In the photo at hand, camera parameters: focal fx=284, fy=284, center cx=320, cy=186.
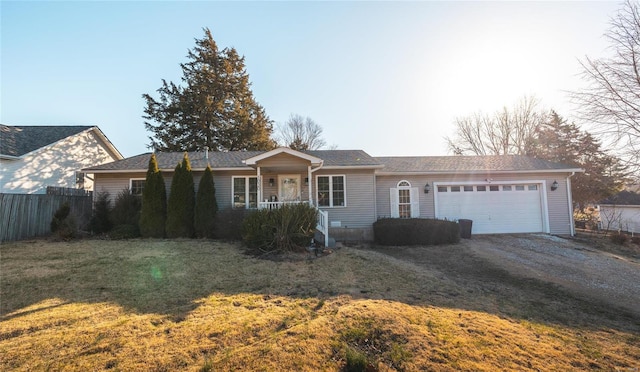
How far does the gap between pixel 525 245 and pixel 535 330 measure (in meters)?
8.49

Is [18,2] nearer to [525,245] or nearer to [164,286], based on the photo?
[164,286]

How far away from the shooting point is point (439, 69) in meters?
10.5

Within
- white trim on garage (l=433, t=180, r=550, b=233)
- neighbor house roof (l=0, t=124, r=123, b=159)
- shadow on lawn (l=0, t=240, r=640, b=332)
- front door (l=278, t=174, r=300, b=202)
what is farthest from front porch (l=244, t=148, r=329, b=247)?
neighbor house roof (l=0, t=124, r=123, b=159)

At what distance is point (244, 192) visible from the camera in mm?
13055

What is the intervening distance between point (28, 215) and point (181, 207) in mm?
5719

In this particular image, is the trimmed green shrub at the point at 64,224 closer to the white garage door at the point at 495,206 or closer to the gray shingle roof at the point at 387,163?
the gray shingle roof at the point at 387,163

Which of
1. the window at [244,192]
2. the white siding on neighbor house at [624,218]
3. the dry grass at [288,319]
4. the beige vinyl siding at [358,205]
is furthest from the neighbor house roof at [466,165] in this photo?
the white siding on neighbor house at [624,218]

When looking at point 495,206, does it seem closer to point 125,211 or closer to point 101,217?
point 125,211

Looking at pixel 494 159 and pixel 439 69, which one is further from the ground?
pixel 439 69

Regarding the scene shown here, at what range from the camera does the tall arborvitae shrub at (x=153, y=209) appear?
11.2 meters

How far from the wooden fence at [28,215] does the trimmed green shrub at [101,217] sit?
374 mm

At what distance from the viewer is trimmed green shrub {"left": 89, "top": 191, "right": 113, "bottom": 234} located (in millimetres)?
11680

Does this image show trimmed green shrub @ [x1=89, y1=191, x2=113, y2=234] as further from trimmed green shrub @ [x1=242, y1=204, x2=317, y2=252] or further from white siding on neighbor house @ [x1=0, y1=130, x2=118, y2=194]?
trimmed green shrub @ [x1=242, y1=204, x2=317, y2=252]

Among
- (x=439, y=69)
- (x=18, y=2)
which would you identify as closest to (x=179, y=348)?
(x=18, y=2)
